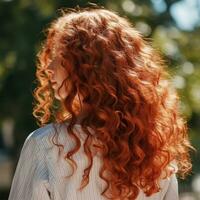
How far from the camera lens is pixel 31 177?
258 cm

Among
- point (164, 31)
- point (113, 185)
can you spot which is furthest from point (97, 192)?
point (164, 31)

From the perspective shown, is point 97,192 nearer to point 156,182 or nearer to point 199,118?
point 156,182

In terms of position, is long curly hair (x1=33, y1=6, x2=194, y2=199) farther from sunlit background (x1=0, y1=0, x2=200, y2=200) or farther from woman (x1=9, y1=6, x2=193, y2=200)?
sunlit background (x1=0, y1=0, x2=200, y2=200)

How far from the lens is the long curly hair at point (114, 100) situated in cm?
256

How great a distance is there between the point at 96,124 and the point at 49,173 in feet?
0.74

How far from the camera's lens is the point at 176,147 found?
108 inches

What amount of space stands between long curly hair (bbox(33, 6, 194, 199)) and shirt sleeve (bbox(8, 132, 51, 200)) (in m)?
0.10

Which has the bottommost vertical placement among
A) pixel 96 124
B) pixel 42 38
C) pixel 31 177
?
pixel 42 38

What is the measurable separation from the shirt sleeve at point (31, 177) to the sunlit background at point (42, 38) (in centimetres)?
516

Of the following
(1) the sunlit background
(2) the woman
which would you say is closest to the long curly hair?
(2) the woman

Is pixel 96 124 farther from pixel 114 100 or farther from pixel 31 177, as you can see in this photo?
pixel 31 177

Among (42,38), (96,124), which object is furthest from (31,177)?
(42,38)

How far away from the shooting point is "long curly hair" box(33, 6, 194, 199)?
101 inches

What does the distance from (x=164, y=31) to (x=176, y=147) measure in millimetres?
7397
